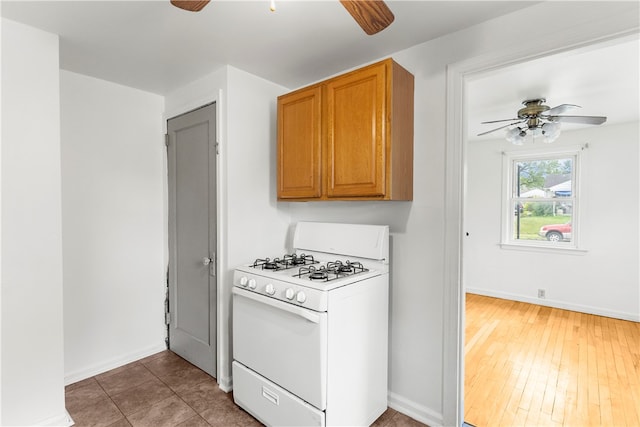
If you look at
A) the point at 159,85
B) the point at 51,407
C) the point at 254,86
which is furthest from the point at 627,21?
the point at 51,407

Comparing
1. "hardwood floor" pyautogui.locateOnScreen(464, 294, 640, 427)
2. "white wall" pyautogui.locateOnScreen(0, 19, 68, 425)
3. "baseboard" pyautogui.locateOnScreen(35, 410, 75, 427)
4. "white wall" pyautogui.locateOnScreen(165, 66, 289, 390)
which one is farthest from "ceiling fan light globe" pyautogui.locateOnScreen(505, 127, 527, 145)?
"baseboard" pyautogui.locateOnScreen(35, 410, 75, 427)

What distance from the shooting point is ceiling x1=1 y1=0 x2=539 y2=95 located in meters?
1.64

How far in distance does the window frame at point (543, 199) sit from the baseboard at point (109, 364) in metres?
4.70

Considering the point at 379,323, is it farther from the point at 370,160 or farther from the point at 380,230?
the point at 370,160

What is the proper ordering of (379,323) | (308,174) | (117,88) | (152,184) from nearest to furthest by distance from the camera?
(379,323)
(308,174)
(117,88)
(152,184)

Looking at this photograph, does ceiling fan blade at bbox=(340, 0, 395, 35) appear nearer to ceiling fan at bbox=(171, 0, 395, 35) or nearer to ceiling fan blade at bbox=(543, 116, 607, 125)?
ceiling fan at bbox=(171, 0, 395, 35)

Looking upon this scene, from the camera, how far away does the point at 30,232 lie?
5.94 feet

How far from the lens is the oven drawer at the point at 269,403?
67.5 inches

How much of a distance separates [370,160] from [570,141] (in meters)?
3.86

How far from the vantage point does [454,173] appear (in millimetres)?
1887

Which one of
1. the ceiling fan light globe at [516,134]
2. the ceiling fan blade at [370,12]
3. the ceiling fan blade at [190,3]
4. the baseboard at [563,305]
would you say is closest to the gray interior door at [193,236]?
the ceiling fan blade at [190,3]

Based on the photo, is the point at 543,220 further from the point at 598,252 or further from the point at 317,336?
the point at 317,336

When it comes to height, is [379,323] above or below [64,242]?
below

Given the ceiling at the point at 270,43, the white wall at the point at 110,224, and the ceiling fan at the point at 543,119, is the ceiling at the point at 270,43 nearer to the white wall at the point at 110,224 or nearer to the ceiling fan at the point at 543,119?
the ceiling fan at the point at 543,119
